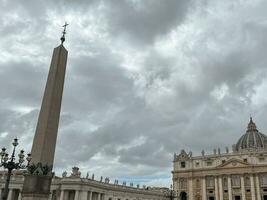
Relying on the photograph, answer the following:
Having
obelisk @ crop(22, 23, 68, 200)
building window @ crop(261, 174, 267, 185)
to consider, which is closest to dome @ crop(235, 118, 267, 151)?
building window @ crop(261, 174, 267, 185)

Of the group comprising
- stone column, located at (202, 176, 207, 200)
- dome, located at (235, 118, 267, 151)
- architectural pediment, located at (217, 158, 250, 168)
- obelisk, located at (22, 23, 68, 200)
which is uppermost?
dome, located at (235, 118, 267, 151)

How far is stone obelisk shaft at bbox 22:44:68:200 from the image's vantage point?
682 inches

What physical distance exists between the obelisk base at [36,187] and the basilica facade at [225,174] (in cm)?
6137

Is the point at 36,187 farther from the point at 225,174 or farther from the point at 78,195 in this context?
the point at 225,174

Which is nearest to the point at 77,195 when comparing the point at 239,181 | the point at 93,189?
the point at 93,189

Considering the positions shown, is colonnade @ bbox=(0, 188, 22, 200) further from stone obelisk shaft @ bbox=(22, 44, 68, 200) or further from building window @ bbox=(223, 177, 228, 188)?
stone obelisk shaft @ bbox=(22, 44, 68, 200)

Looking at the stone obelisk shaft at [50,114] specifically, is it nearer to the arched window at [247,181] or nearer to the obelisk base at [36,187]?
the obelisk base at [36,187]

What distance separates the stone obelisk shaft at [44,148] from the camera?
17.3 m

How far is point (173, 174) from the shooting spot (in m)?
81.4

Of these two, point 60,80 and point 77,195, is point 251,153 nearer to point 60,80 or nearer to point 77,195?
point 77,195

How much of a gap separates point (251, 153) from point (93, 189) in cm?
3553

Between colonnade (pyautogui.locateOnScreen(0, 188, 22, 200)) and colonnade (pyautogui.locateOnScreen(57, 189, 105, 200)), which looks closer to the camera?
colonnade (pyautogui.locateOnScreen(57, 189, 105, 200))

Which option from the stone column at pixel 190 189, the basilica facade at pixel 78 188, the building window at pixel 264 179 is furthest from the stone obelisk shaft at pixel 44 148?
the stone column at pixel 190 189

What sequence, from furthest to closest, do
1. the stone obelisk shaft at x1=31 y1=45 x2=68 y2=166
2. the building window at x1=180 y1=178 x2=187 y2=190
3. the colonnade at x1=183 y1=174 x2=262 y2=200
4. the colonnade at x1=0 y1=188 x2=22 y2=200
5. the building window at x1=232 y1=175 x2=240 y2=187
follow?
1. the building window at x1=180 y1=178 x2=187 y2=190
2. the building window at x1=232 y1=175 x2=240 y2=187
3. the colonnade at x1=183 y1=174 x2=262 y2=200
4. the colonnade at x1=0 y1=188 x2=22 y2=200
5. the stone obelisk shaft at x1=31 y1=45 x2=68 y2=166
